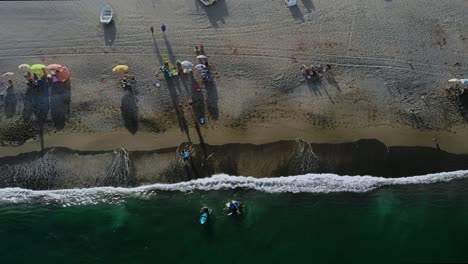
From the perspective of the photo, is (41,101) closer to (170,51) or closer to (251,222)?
(170,51)

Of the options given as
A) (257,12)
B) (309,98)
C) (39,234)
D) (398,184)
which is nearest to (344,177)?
(398,184)

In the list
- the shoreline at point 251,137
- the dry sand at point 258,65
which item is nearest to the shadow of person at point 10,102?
the dry sand at point 258,65

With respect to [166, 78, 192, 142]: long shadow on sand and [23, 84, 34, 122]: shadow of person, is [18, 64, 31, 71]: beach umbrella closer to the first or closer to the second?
[23, 84, 34, 122]: shadow of person

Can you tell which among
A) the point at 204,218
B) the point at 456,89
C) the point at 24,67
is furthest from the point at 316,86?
the point at 24,67

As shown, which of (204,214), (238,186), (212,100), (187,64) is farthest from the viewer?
(187,64)

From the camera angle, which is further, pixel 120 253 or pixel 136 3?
pixel 136 3

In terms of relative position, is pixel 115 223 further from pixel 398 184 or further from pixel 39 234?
pixel 398 184
